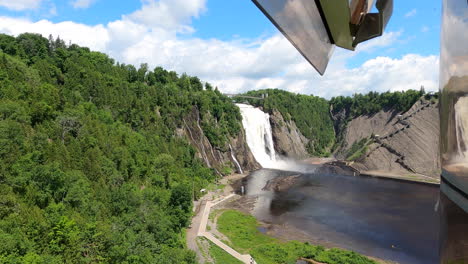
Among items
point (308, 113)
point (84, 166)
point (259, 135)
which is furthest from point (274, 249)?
point (308, 113)

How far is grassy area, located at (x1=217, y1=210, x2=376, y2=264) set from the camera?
25219 millimetres

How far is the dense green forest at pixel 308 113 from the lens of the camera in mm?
83500

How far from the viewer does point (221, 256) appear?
25.4m

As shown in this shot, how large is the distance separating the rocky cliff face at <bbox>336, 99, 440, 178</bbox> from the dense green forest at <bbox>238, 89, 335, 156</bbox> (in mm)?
15746

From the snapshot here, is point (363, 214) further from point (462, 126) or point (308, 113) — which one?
point (308, 113)

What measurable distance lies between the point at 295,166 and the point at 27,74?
5010 centimetres

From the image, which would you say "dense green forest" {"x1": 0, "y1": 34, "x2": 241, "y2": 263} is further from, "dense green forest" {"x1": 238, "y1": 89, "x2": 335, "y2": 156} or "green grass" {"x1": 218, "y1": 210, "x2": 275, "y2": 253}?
"dense green forest" {"x1": 238, "y1": 89, "x2": 335, "y2": 156}

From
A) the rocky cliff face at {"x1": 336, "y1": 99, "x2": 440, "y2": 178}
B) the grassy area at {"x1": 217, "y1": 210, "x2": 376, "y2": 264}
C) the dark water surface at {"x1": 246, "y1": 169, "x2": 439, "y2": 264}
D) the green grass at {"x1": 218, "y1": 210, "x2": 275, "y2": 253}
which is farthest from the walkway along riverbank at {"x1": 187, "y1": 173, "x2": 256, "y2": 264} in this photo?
the rocky cliff face at {"x1": 336, "y1": 99, "x2": 440, "y2": 178}

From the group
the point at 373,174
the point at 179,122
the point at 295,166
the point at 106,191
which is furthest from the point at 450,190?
the point at 295,166

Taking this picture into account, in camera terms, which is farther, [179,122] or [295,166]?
[295,166]

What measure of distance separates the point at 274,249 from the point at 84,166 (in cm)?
1663

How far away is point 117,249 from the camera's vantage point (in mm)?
19000

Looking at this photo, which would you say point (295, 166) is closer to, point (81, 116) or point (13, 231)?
point (81, 116)

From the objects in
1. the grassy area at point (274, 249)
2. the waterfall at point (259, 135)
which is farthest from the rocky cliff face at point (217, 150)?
the grassy area at point (274, 249)
